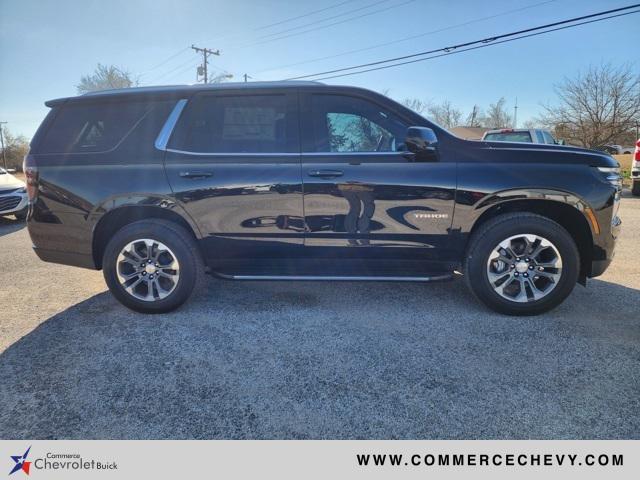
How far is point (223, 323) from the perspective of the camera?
341cm

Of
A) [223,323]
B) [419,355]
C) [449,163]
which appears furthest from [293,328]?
[449,163]

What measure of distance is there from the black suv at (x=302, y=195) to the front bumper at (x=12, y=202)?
21.1 ft

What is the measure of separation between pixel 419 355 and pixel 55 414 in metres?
2.20

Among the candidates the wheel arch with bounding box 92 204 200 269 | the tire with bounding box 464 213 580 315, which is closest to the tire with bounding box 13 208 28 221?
the wheel arch with bounding box 92 204 200 269

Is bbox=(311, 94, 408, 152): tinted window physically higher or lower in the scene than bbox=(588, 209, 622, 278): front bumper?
higher

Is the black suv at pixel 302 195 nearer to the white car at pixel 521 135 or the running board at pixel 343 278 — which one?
the running board at pixel 343 278

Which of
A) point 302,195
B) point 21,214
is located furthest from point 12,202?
point 302,195

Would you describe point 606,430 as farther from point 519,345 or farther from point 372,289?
point 372,289

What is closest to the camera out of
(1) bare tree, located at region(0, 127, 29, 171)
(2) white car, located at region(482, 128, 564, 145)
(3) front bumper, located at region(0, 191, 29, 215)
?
Answer: (3) front bumper, located at region(0, 191, 29, 215)

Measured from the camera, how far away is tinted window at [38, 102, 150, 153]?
3.45 metres
